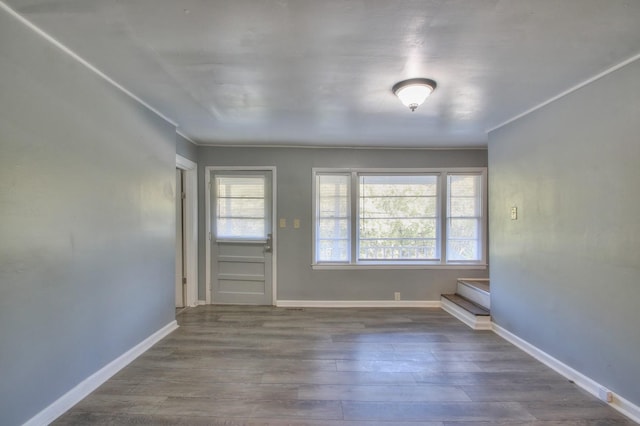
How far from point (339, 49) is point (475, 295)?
3632 mm

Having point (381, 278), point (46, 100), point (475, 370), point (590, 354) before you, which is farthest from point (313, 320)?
point (46, 100)

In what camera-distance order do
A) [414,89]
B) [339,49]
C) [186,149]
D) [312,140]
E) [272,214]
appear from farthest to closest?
[272,214], [312,140], [186,149], [414,89], [339,49]

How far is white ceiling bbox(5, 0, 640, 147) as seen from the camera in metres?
1.53

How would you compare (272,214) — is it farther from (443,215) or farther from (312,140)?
(443,215)

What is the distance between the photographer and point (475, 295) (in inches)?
160

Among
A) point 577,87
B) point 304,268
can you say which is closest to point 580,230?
point 577,87

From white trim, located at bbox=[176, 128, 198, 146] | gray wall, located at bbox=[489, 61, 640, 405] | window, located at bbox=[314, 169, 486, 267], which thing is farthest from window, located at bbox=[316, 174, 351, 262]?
gray wall, located at bbox=[489, 61, 640, 405]

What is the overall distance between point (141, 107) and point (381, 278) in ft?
11.9

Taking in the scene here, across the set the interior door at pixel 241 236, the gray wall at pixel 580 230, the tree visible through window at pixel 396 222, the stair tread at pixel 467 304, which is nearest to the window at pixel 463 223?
the tree visible through window at pixel 396 222

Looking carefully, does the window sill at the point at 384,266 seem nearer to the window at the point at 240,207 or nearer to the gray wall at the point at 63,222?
the window at the point at 240,207

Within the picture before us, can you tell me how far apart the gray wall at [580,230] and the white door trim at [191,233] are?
3975 millimetres

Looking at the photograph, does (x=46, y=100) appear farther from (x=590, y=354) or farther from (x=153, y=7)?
(x=590, y=354)

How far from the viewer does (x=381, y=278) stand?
4473 mm

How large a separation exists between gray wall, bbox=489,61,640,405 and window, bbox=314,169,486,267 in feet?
3.83
